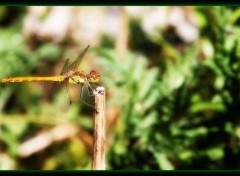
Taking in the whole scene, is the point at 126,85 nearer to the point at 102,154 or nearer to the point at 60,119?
the point at 60,119

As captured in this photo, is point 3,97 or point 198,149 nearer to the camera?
point 198,149

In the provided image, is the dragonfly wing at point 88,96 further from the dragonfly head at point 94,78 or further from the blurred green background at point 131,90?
the blurred green background at point 131,90

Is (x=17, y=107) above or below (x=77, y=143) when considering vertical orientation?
above

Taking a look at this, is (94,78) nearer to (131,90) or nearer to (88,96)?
(88,96)

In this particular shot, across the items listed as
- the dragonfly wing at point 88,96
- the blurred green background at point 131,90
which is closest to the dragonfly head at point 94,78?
the dragonfly wing at point 88,96

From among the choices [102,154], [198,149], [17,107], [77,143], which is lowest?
[102,154]
